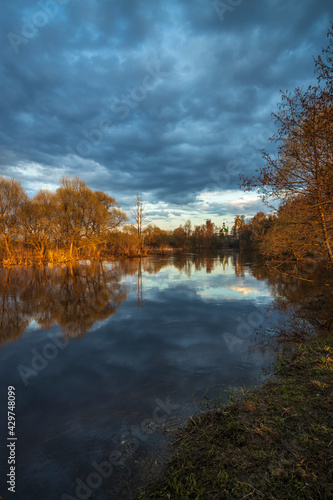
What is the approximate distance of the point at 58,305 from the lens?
1170cm

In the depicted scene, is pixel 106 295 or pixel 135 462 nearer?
pixel 135 462

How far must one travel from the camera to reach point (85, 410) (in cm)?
436

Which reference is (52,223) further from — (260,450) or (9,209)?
(260,450)

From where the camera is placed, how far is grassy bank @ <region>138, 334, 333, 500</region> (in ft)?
8.07

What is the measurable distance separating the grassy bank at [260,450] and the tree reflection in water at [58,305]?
589 centimetres

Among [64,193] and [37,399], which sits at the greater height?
[64,193]

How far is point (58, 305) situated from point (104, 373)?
7001mm

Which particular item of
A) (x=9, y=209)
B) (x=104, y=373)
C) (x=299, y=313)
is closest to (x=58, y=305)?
(x=104, y=373)

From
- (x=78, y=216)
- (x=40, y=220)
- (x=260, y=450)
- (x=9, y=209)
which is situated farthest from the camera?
(x=78, y=216)

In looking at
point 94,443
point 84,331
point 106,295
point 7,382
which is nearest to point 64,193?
point 106,295

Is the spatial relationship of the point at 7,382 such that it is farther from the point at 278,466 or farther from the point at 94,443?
the point at 278,466

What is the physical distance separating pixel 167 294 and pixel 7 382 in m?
9.91

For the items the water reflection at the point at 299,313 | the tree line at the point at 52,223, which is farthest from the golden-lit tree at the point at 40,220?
the water reflection at the point at 299,313

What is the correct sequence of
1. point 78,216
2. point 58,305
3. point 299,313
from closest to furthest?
point 299,313, point 58,305, point 78,216
